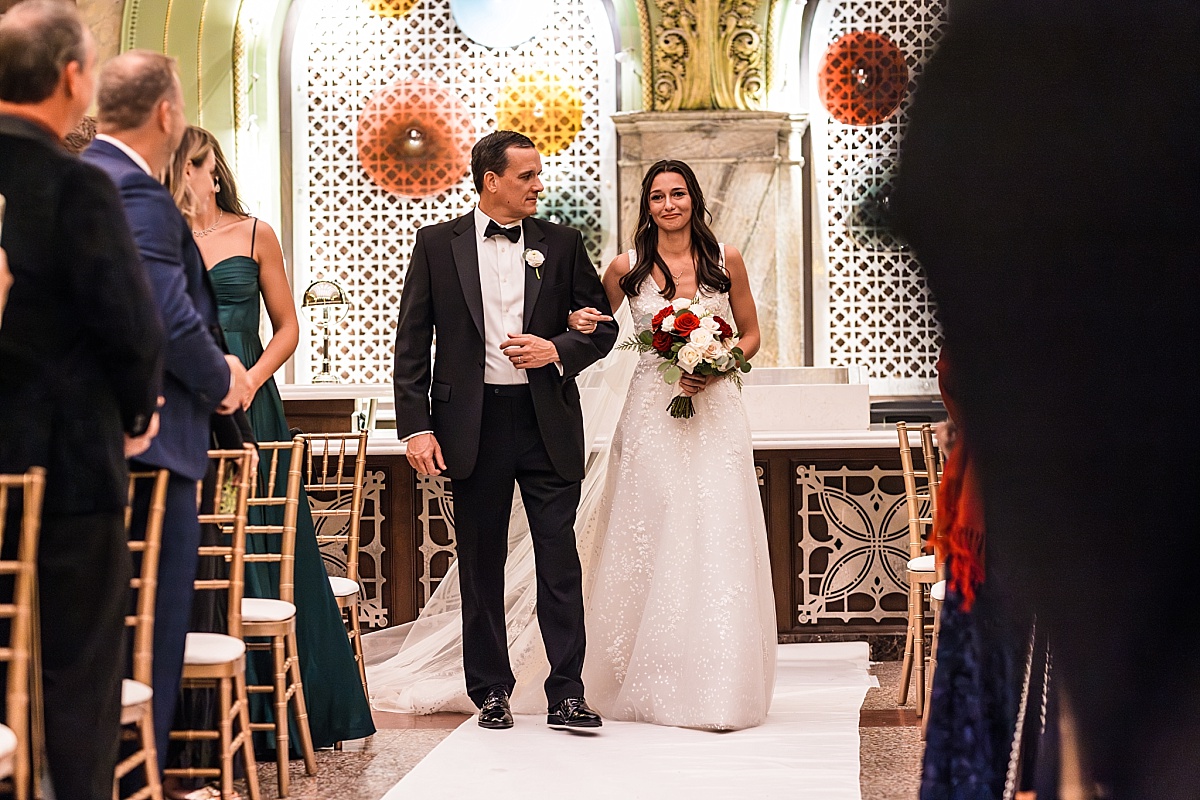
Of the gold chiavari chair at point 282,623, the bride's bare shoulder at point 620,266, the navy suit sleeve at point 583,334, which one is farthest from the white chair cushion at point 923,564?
the gold chiavari chair at point 282,623

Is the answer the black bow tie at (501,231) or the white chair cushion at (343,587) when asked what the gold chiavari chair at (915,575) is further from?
the white chair cushion at (343,587)

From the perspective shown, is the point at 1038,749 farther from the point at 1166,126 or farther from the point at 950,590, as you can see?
the point at 950,590

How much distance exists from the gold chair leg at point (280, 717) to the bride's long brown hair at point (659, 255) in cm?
189

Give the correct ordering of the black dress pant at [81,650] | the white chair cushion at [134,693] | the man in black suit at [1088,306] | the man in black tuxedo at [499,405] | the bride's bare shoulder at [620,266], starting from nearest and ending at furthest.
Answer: the man in black suit at [1088,306]
the black dress pant at [81,650]
the white chair cushion at [134,693]
the man in black tuxedo at [499,405]
the bride's bare shoulder at [620,266]

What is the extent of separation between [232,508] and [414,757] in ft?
4.14

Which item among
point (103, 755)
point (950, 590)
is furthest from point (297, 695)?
point (950, 590)

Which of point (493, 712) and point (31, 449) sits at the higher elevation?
point (31, 449)

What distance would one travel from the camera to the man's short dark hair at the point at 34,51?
2.73 metres

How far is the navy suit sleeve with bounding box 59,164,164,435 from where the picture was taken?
8.91 feet

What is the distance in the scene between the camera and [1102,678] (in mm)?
1059

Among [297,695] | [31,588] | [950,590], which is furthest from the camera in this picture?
[297,695]

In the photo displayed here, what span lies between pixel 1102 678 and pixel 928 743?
2.83ft

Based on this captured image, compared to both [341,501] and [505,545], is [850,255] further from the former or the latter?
[505,545]

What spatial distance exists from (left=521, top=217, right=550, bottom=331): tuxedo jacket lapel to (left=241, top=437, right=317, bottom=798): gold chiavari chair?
0.95 metres
